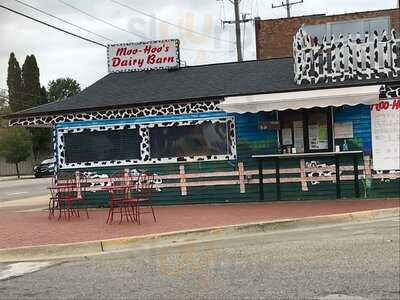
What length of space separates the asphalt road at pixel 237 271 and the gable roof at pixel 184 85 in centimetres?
597

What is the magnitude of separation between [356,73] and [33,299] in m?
11.0

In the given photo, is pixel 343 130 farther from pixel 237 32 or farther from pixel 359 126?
pixel 237 32

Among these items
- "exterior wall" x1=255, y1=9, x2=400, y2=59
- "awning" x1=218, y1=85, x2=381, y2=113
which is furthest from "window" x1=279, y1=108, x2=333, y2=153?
"exterior wall" x1=255, y1=9, x2=400, y2=59

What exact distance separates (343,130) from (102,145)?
664 centimetres

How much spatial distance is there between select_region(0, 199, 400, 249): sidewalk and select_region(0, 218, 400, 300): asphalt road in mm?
1453

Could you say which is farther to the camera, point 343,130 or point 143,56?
point 143,56

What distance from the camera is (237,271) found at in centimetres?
839

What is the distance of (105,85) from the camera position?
1939cm

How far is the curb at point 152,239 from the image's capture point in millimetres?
10961

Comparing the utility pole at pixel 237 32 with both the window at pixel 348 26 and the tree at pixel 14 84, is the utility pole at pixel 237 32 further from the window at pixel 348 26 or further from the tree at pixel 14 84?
the tree at pixel 14 84

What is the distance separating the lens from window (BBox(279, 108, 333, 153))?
15781 millimetres

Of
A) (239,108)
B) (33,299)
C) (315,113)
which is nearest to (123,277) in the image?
(33,299)

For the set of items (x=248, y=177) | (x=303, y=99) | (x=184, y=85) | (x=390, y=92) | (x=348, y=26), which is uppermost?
(x=348, y=26)

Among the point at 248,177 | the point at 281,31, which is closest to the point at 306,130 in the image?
the point at 248,177
